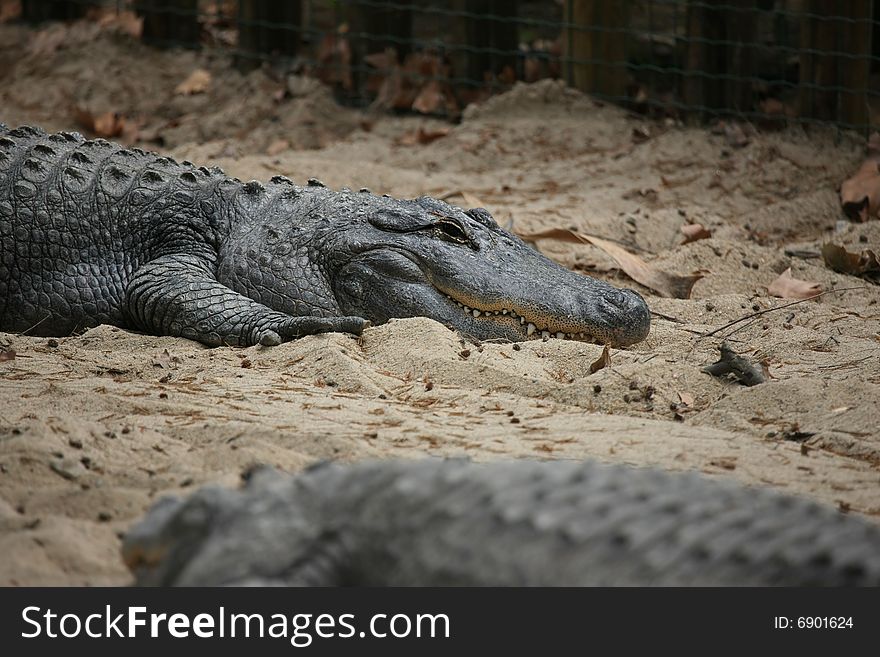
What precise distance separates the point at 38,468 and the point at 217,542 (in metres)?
1.13

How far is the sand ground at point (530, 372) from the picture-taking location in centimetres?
311

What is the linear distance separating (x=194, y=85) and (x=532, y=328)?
5.84m

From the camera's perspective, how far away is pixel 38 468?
3.02 meters

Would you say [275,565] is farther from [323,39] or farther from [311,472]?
[323,39]

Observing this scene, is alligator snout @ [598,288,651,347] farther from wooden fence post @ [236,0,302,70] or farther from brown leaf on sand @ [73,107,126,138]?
wooden fence post @ [236,0,302,70]

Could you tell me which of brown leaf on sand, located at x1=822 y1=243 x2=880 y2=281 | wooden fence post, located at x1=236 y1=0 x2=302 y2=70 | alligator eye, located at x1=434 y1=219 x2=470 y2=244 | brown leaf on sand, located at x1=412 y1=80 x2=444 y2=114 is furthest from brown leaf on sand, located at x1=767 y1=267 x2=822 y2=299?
wooden fence post, located at x1=236 y1=0 x2=302 y2=70

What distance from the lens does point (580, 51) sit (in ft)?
28.7

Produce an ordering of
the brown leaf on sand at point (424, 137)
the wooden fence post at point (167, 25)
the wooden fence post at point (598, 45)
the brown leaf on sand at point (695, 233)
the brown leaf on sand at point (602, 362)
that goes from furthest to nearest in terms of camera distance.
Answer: the wooden fence post at point (167, 25), the brown leaf on sand at point (424, 137), the wooden fence post at point (598, 45), the brown leaf on sand at point (695, 233), the brown leaf on sand at point (602, 362)

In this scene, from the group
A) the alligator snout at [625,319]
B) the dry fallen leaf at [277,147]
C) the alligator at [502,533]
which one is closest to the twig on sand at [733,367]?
the alligator snout at [625,319]

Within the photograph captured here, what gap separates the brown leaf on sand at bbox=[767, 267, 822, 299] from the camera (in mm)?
5703

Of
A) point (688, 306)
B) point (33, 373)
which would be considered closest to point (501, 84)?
point (688, 306)

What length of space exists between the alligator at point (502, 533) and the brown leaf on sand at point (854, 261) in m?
4.19

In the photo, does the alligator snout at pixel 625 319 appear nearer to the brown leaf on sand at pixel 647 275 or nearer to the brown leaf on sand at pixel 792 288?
the brown leaf on sand at pixel 647 275

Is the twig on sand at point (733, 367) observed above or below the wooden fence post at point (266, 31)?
below
